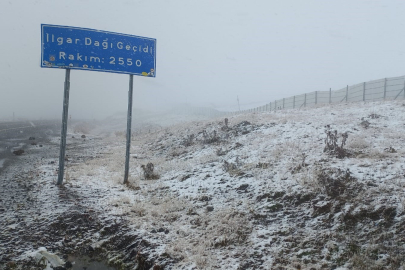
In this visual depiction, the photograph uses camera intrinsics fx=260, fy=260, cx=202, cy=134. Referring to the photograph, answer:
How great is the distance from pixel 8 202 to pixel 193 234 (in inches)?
201

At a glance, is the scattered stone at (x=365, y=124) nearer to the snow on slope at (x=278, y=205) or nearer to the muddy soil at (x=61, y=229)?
the snow on slope at (x=278, y=205)

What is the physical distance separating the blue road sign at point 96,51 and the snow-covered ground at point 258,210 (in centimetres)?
397

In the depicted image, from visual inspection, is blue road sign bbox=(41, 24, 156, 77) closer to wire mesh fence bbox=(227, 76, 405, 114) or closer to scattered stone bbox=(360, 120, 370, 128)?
scattered stone bbox=(360, 120, 370, 128)

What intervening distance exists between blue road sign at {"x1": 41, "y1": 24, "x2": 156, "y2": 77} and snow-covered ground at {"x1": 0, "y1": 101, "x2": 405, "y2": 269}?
13.0 feet

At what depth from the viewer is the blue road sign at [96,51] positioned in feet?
26.4

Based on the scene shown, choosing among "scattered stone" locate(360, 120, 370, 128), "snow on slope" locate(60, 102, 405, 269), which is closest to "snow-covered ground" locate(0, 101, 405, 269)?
"snow on slope" locate(60, 102, 405, 269)

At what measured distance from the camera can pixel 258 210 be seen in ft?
20.1

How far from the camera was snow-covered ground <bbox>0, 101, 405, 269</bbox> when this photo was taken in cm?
450

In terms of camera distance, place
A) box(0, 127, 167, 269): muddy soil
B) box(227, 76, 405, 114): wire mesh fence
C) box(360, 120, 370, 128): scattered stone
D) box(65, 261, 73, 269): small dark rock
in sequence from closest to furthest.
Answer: box(65, 261, 73, 269): small dark rock → box(0, 127, 167, 269): muddy soil → box(360, 120, 370, 128): scattered stone → box(227, 76, 405, 114): wire mesh fence

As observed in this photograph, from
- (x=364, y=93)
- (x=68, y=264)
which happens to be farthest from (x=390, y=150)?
(x=364, y=93)

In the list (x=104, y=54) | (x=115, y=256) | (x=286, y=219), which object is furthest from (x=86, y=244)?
(x=104, y=54)

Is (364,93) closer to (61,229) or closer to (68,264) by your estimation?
(61,229)

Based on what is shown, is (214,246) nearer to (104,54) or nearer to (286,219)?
(286,219)

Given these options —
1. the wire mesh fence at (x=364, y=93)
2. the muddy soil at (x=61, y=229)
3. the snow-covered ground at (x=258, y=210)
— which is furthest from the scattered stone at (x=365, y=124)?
the wire mesh fence at (x=364, y=93)
